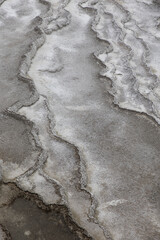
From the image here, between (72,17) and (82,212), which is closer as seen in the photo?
(82,212)

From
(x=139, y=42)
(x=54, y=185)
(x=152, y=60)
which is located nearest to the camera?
(x=54, y=185)

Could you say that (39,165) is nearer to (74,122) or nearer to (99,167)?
(99,167)

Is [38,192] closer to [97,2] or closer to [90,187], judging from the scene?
[90,187]

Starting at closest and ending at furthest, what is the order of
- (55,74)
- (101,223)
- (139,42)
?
1. (101,223)
2. (55,74)
3. (139,42)

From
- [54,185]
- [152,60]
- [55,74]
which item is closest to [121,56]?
[152,60]

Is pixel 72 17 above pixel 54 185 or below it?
below

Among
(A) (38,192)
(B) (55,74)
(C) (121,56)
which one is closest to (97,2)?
(C) (121,56)
